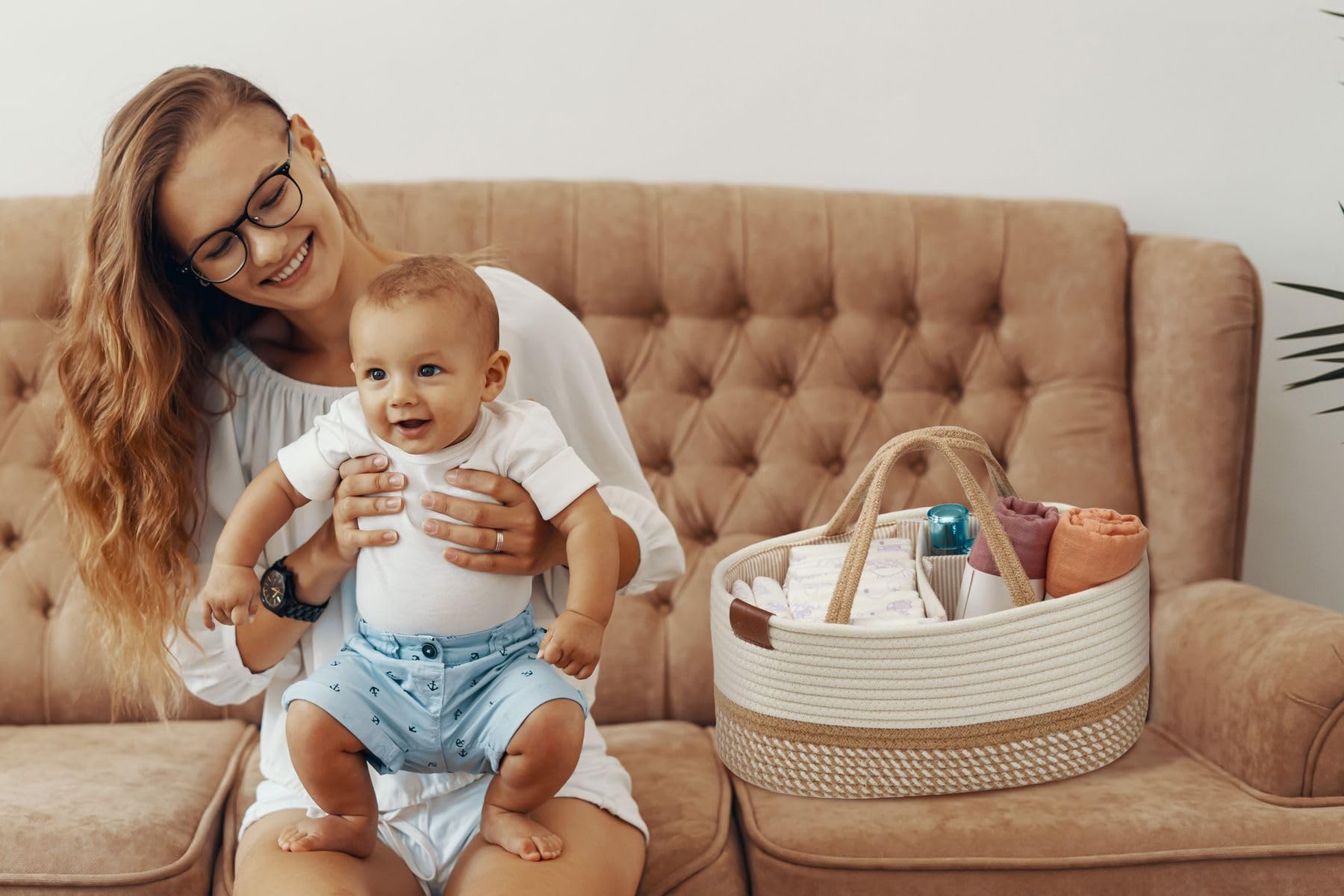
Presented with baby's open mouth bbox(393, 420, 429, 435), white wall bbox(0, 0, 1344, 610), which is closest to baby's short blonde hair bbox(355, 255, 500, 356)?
baby's open mouth bbox(393, 420, 429, 435)

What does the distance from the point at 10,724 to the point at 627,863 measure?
4.24 feet

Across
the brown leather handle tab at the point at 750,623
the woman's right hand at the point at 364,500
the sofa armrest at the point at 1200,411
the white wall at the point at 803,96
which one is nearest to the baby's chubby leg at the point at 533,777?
the woman's right hand at the point at 364,500

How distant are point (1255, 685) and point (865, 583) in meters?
0.60

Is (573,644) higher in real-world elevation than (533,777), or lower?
higher

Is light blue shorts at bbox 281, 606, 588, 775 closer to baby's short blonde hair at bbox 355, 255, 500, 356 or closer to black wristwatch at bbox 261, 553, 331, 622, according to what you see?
black wristwatch at bbox 261, 553, 331, 622

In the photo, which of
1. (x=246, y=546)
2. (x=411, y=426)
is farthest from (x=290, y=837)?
(x=411, y=426)

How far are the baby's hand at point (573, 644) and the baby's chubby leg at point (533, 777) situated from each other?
0.15 ft

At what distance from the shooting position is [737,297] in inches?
84.9

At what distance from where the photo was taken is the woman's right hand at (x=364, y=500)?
1273 mm

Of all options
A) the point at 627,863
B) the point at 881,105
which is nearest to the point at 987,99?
the point at 881,105

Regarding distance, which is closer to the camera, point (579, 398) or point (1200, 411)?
point (579, 398)

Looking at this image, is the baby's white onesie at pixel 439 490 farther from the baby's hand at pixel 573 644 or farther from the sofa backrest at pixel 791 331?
the sofa backrest at pixel 791 331

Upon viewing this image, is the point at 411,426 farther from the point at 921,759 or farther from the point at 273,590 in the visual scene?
the point at 921,759

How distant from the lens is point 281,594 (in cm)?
137
